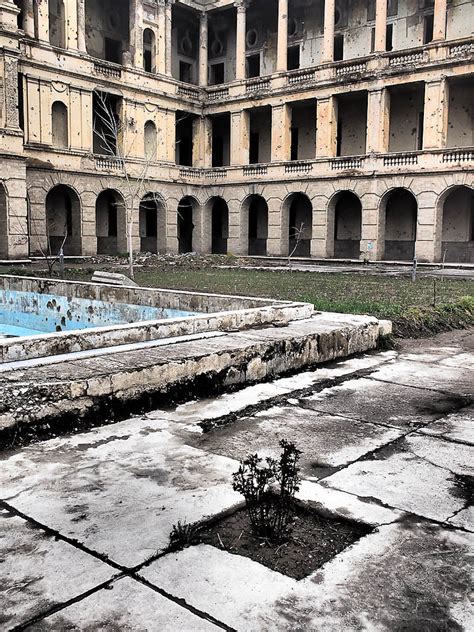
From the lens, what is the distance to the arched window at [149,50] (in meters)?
30.5

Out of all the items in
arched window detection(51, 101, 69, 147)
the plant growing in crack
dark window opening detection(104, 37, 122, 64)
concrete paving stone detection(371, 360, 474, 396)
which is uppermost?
dark window opening detection(104, 37, 122, 64)

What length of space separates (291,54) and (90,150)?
12862 millimetres

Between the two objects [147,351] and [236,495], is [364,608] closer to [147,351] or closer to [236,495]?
[236,495]

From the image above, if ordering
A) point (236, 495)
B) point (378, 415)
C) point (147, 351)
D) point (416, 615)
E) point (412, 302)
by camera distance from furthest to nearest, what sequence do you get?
point (412, 302) < point (147, 351) < point (378, 415) < point (236, 495) < point (416, 615)

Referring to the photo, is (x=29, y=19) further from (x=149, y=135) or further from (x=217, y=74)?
(x=217, y=74)

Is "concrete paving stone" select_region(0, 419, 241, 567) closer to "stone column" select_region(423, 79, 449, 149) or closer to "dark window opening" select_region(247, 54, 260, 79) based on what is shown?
"stone column" select_region(423, 79, 449, 149)

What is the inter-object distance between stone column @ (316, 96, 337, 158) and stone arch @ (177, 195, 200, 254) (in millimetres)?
7923

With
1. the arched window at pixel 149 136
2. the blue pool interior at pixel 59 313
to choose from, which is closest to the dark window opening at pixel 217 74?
the arched window at pixel 149 136

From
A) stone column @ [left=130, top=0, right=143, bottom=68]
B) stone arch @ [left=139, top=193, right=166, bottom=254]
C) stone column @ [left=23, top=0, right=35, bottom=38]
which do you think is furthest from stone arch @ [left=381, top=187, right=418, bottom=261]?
stone column @ [left=23, top=0, right=35, bottom=38]

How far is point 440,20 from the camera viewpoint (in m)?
25.1

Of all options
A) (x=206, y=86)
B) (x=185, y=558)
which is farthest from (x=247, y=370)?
(x=206, y=86)

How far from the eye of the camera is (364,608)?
7.66 ft

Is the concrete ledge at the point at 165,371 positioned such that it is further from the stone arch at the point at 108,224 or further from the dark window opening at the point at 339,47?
the dark window opening at the point at 339,47

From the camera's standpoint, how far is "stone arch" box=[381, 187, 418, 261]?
29734mm
